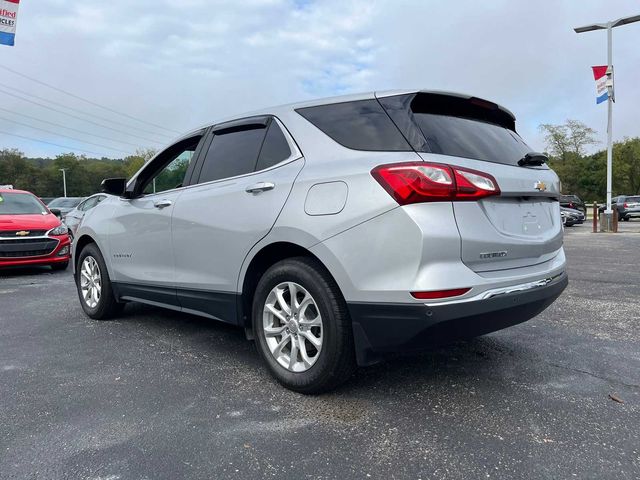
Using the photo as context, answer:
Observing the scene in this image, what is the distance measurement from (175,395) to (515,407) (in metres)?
2.05

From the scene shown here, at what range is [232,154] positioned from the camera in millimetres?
3719

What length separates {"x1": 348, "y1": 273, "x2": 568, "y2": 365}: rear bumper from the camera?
253 cm

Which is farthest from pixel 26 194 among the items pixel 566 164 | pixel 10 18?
pixel 566 164

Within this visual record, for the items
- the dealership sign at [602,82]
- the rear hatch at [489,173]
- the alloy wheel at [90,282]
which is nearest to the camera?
the rear hatch at [489,173]

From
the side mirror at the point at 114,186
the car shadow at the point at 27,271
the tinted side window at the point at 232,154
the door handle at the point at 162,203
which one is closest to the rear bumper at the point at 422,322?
the tinted side window at the point at 232,154

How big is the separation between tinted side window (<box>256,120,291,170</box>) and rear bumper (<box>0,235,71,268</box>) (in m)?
6.97

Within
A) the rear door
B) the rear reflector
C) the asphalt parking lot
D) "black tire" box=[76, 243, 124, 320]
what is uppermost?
the rear door

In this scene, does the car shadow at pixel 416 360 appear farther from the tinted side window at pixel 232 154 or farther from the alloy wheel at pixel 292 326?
the tinted side window at pixel 232 154

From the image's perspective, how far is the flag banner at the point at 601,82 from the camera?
19.3m

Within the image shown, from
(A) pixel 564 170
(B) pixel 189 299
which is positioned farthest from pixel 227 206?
(A) pixel 564 170

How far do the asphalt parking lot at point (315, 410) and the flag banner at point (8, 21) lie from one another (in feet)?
26.6

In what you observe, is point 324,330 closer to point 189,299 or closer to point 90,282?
point 189,299

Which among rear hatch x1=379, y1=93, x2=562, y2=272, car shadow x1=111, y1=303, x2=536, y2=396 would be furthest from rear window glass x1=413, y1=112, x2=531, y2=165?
car shadow x1=111, y1=303, x2=536, y2=396

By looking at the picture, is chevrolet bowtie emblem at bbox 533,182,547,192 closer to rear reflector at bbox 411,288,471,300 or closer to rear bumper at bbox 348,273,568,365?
rear bumper at bbox 348,273,568,365
